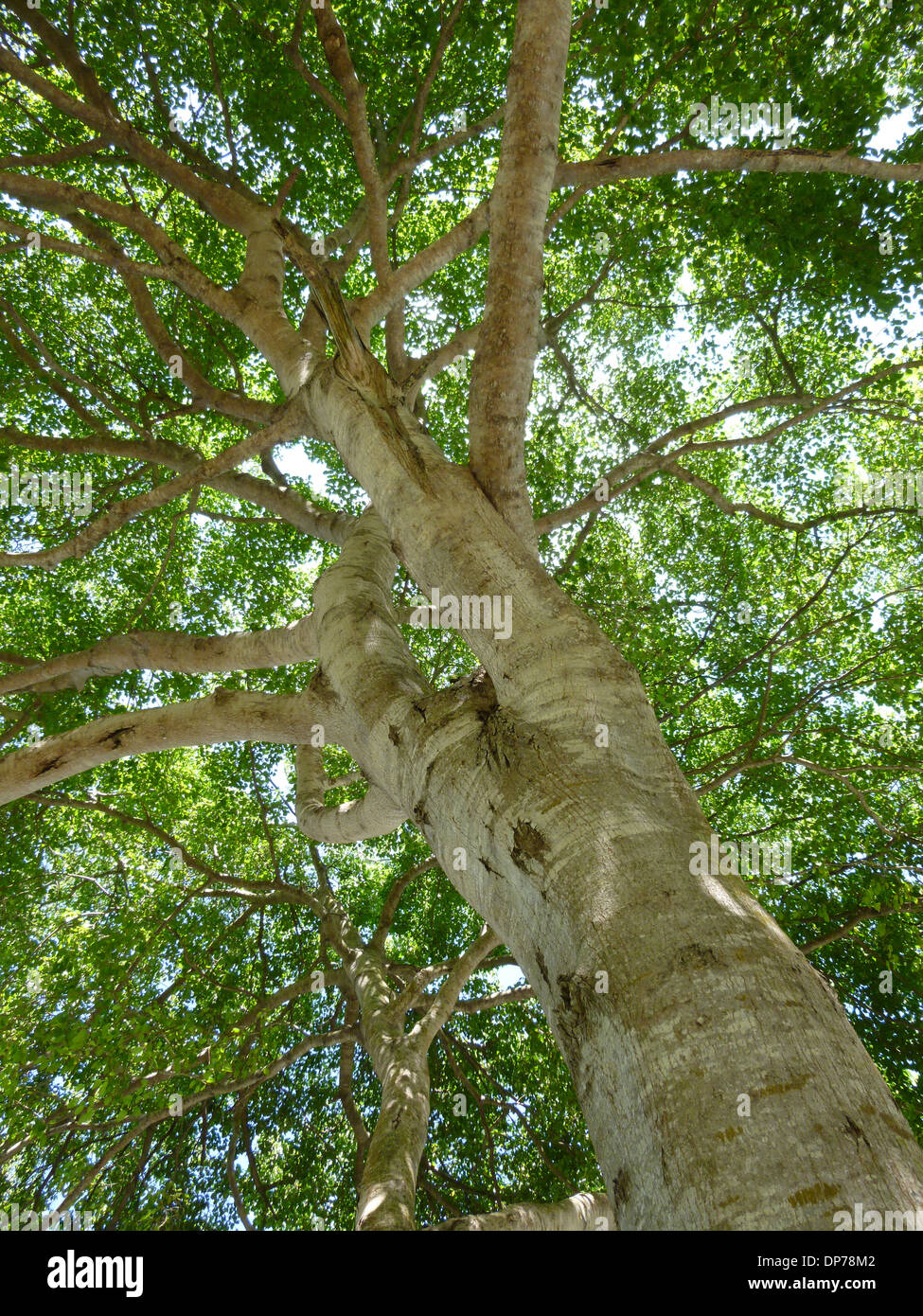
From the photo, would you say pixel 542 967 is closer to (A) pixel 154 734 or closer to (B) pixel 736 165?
(A) pixel 154 734

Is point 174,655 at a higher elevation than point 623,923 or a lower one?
higher

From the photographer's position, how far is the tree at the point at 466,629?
5.68 feet

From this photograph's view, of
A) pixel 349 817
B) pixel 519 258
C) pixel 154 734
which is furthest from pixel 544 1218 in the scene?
pixel 519 258

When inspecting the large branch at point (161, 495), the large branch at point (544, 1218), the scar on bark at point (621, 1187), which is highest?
the large branch at point (161, 495)

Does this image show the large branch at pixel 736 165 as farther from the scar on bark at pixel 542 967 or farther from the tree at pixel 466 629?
the scar on bark at pixel 542 967

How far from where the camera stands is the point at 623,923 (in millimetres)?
1538

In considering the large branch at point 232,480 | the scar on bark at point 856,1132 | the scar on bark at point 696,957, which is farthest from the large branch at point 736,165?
the scar on bark at point 856,1132

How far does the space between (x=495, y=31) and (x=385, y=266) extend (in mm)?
4504

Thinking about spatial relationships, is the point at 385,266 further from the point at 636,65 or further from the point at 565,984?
the point at 565,984

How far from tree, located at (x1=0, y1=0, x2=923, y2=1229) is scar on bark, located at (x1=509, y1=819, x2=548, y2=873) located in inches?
0.5

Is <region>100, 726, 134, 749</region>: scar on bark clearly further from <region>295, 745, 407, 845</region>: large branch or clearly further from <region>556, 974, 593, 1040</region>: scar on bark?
<region>556, 974, 593, 1040</region>: scar on bark

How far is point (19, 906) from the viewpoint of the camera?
725cm

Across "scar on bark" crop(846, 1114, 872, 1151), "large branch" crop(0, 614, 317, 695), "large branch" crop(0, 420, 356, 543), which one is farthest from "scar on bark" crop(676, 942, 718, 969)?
"large branch" crop(0, 420, 356, 543)

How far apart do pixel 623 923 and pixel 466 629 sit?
1267 mm
